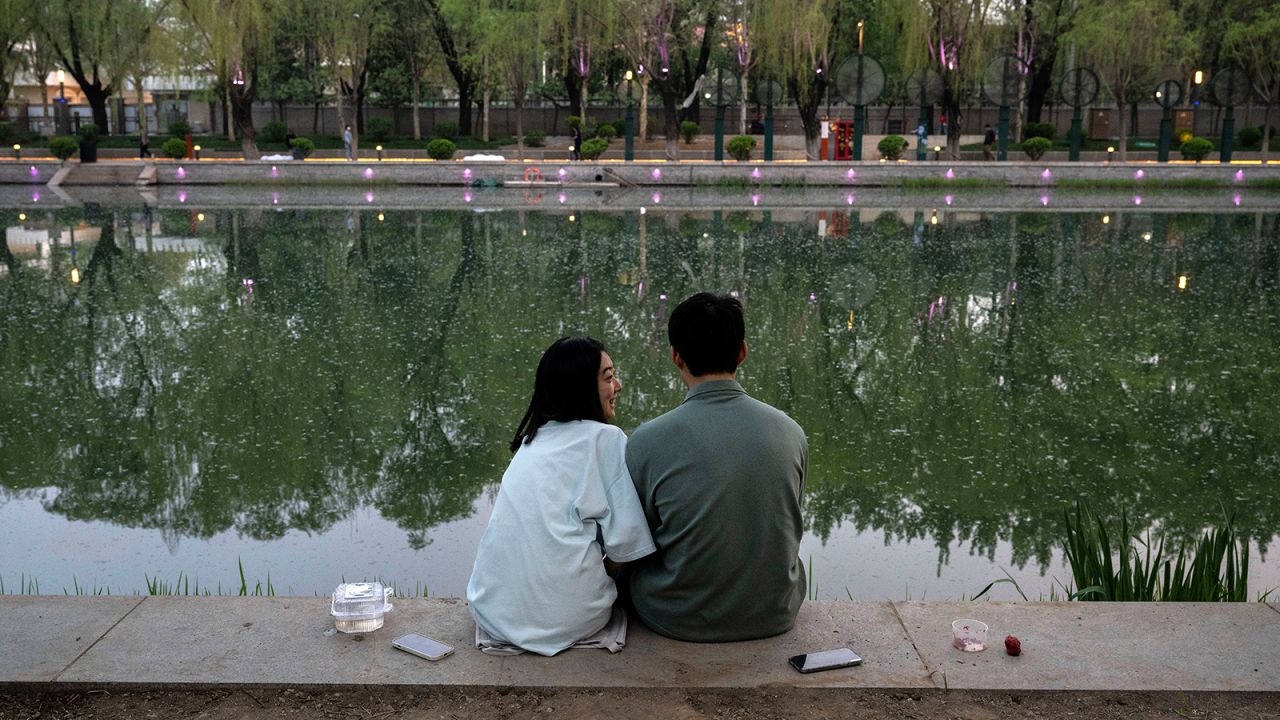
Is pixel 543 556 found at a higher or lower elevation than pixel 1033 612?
higher

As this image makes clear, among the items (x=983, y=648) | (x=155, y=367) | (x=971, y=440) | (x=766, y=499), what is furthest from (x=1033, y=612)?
(x=155, y=367)

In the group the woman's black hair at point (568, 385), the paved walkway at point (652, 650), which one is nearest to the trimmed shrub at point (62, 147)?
the paved walkway at point (652, 650)

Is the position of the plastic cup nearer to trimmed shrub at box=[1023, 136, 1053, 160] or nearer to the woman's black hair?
the woman's black hair

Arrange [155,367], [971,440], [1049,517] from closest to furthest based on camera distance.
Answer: [1049,517]
[971,440]
[155,367]

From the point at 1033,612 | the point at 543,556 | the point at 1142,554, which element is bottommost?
the point at 1142,554

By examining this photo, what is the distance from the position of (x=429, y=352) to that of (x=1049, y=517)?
4.98 meters

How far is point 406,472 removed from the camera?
636cm

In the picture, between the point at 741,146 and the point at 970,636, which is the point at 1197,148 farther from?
the point at 970,636

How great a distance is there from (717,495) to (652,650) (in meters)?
0.47

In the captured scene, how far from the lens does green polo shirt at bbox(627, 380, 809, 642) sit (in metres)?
3.39

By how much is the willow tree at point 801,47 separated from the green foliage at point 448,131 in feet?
43.6

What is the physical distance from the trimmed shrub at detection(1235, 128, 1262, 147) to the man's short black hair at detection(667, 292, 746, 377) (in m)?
42.7

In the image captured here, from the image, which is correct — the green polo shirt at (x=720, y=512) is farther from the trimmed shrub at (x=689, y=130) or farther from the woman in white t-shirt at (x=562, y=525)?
the trimmed shrub at (x=689, y=130)

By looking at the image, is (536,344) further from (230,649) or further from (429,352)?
(230,649)
